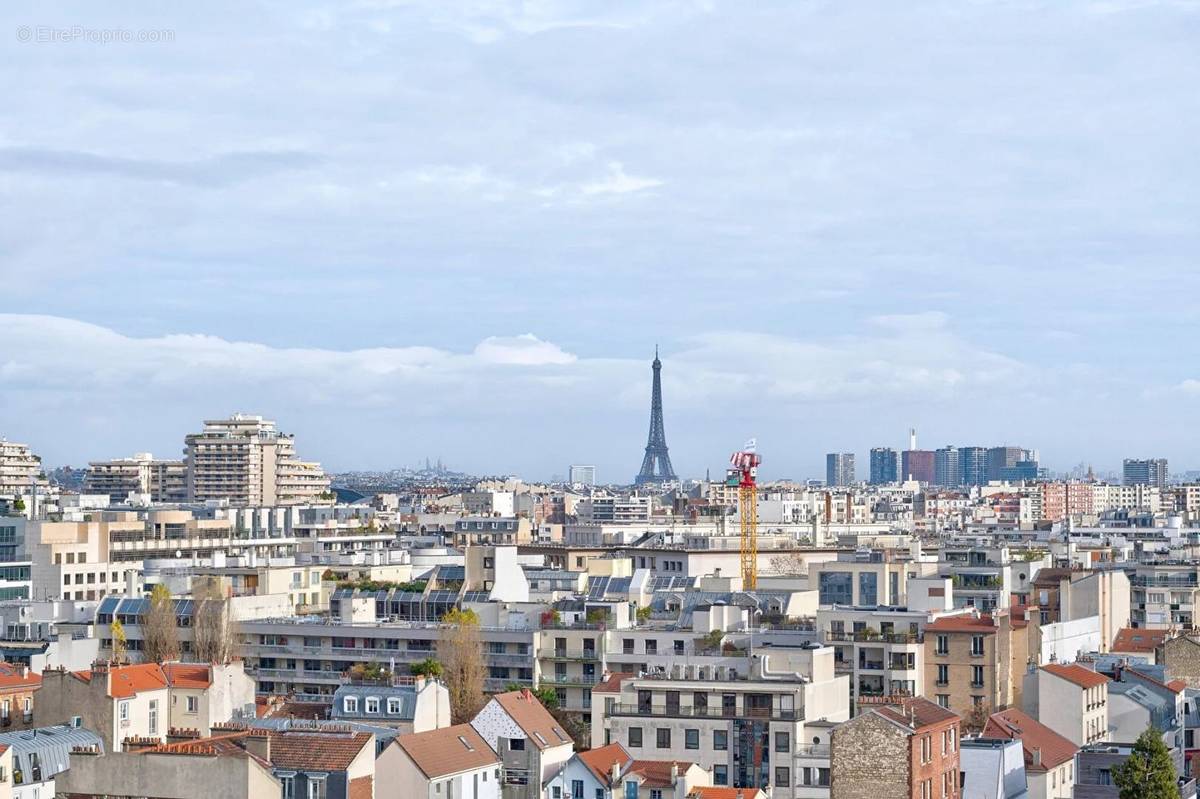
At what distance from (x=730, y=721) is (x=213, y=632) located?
26.5 metres

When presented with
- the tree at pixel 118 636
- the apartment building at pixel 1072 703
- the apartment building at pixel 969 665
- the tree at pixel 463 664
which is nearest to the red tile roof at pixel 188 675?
the tree at pixel 463 664

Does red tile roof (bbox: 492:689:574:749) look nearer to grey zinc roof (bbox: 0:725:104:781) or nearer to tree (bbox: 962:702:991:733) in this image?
grey zinc roof (bbox: 0:725:104:781)

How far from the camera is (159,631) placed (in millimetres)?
84125

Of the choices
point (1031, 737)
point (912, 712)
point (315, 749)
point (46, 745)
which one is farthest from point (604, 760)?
point (46, 745)

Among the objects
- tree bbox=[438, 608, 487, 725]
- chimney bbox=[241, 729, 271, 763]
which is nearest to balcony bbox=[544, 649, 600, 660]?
tree bbox=[438, 608, 487, 725]

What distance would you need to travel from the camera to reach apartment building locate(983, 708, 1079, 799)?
60781 mm

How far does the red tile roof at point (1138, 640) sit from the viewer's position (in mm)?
86875

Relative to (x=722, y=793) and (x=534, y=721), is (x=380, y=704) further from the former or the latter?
(x=722, y=793)

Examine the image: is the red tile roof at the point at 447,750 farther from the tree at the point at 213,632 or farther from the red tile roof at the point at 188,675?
the tree at the point at 213,632

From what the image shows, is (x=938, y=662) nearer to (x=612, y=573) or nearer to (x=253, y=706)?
(x=253, y=706)

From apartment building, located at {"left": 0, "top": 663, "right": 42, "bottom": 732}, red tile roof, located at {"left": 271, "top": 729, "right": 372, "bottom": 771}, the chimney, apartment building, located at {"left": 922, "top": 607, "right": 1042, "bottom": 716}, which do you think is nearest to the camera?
the chimney

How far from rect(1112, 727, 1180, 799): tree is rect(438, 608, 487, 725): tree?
74.3 ft

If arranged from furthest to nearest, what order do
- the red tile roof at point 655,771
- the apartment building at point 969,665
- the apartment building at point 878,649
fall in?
the apartment building at point 878,649
the apartment building at point 969,665
the red tile roof at point 655,771

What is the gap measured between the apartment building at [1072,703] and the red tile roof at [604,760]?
16.8 metres
